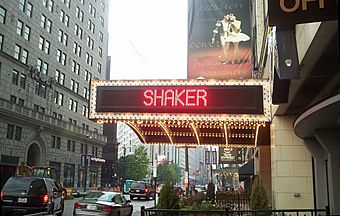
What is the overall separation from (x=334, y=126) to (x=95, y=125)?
64.0m

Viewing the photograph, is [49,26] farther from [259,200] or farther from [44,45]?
[259,200]

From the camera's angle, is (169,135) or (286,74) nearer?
(286,74)

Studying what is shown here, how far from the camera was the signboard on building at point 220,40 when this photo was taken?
63.3 ft

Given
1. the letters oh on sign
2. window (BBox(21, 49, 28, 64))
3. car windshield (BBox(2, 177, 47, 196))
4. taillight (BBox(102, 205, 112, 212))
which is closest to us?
the letters oh on sign

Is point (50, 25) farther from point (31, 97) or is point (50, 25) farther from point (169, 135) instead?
point (169, 135)

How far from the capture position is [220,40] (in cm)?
2005

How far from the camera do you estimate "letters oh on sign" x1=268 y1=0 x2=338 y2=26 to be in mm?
4957

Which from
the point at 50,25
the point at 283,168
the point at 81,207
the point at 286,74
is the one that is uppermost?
the point at 50,25

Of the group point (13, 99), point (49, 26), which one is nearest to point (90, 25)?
point (49, 26)

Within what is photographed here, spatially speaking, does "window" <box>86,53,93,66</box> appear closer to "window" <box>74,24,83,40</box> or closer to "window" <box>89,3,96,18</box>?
"window" <box>74,24,83,40</box>

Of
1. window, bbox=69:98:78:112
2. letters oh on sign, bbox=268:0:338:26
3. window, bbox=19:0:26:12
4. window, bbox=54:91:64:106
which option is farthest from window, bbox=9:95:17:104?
letters oh on sign, bbox=268:0:338:26

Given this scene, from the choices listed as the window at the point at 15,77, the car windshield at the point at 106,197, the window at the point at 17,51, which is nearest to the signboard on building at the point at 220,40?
the car windshield at the point at 106,197

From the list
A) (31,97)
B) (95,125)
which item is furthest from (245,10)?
(95,125)

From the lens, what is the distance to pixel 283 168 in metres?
13.5
